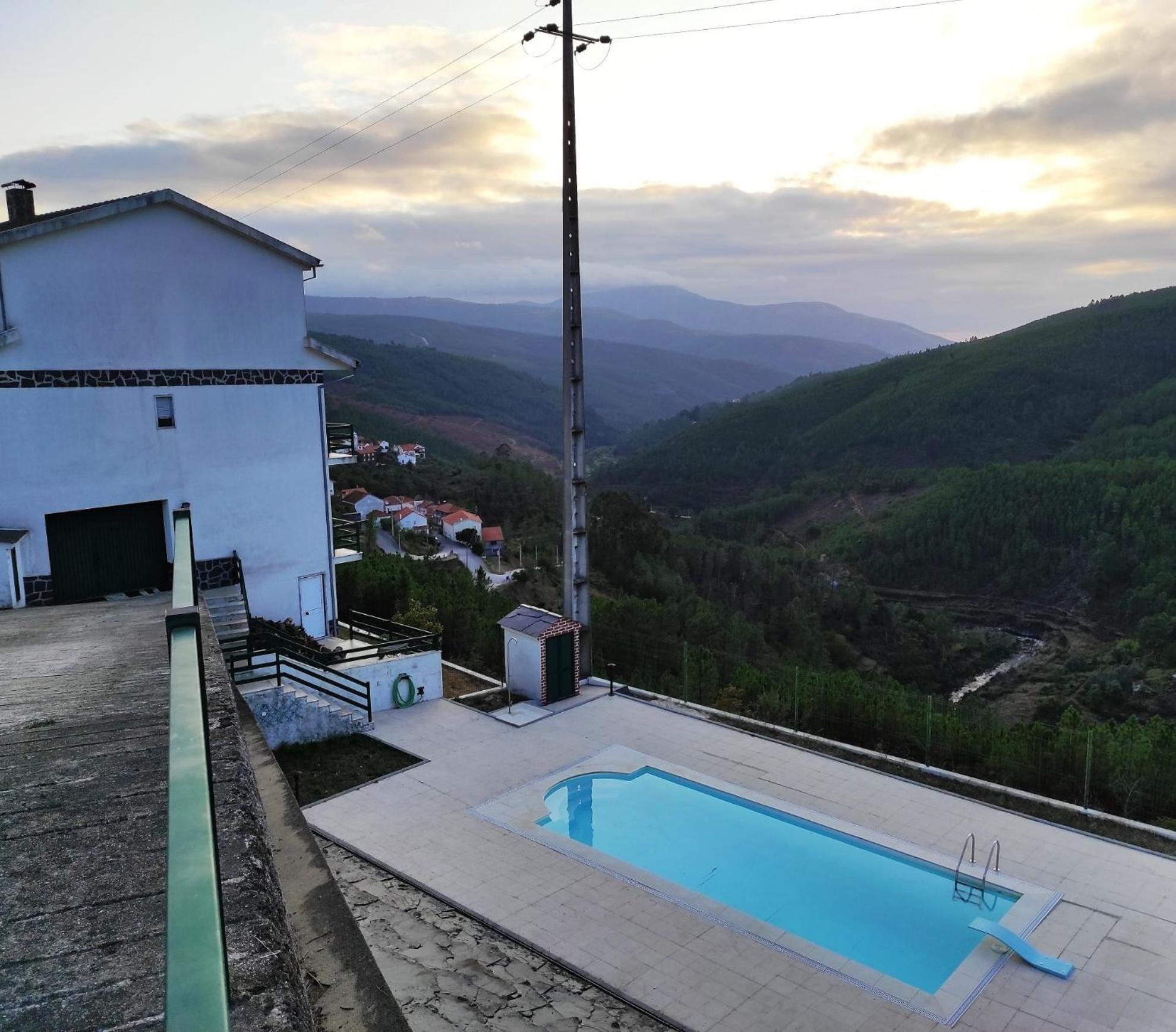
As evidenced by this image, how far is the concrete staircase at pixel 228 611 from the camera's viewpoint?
13672mm

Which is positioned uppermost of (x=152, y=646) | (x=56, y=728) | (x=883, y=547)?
(x=56, y=728)

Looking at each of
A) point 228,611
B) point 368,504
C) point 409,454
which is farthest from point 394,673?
point 409,454

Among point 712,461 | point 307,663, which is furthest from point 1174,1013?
point 712,461

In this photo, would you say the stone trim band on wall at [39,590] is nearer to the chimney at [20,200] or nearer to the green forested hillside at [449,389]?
the chimney at [20,200]

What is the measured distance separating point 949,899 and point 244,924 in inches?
393

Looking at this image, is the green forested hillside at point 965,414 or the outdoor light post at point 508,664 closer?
the outdoor light post at point 508,664

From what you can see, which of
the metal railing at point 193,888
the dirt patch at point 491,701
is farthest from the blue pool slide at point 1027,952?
the metal railing at point 193,888

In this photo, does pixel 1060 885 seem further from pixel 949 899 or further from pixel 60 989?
pixel 60 989

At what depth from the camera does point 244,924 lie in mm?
2094

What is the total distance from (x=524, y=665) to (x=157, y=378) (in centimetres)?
792

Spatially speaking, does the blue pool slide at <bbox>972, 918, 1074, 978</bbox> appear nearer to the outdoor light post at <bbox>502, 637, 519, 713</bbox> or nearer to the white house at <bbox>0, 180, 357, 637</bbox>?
the outdoor light post at <bbox>502, 637, 519, 713</bbox>

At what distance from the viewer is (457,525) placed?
5309 cm

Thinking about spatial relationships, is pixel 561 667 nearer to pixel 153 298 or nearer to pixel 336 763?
pixel 336 763

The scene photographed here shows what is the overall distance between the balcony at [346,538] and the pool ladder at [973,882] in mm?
11916
